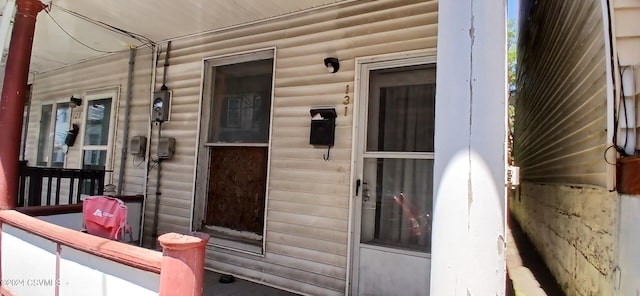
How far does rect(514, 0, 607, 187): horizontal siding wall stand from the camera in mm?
2092

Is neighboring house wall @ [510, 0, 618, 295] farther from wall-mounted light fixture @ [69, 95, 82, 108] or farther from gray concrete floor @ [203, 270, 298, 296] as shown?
wall-mounted light fixture @ [69, 95, 82, 108]

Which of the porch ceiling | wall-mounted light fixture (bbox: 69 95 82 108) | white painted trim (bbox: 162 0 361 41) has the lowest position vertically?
wall-mounted light fixture (bbox: 69 95 82 108)

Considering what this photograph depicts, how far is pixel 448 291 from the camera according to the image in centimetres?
111

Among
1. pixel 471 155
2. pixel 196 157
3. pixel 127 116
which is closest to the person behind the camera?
pixel 471 155

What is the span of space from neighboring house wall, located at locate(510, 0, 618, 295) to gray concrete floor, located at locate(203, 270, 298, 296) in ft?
7.68

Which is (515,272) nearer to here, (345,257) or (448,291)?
(345,257)

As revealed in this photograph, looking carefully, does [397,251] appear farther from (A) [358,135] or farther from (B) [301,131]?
(B) [301,131]

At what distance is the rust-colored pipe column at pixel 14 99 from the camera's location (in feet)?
10.2

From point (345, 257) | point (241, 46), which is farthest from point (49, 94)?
point (345, 257)

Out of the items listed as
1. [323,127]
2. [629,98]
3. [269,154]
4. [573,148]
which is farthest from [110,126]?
[629,98]

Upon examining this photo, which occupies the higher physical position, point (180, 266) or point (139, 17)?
point (139, 17)

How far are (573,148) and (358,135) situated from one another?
1.63 meters

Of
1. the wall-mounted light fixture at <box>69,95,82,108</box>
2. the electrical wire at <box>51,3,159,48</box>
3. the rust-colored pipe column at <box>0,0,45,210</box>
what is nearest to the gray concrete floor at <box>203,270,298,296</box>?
the rust-colored pipe column at <box>0,0,45,210</box>

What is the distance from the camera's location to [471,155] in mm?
1128
